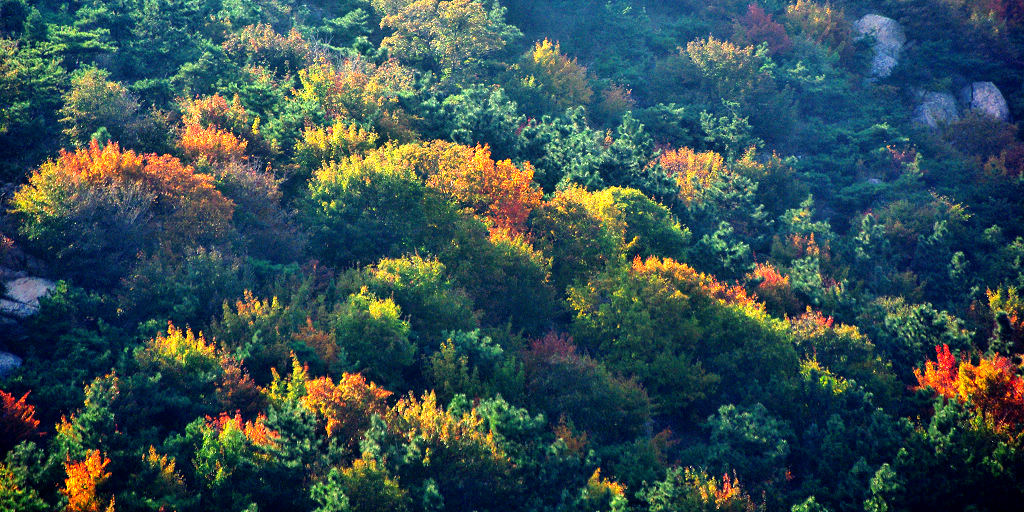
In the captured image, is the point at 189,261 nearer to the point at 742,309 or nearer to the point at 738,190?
the point at 742,309

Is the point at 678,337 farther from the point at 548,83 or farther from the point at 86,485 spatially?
the point at 548,83

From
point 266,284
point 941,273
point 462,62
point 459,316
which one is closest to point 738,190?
point 941,273

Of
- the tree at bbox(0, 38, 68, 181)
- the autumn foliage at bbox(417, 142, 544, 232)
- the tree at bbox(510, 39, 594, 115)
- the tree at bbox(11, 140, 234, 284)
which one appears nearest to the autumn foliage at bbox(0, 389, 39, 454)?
the tree at bbox(11, 140, 234, 284)

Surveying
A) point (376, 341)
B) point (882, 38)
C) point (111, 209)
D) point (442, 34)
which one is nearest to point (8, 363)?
point (111, 209)

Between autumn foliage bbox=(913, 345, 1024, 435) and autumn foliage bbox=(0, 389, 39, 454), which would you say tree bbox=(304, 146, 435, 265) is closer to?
autumn foliage bbox=(0, 389, 39, 454)

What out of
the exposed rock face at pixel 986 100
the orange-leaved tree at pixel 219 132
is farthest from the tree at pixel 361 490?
the exposed rock face at pixel 986 100

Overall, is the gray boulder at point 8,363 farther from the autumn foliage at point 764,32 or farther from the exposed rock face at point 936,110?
the exposed rock face at point 936,110
